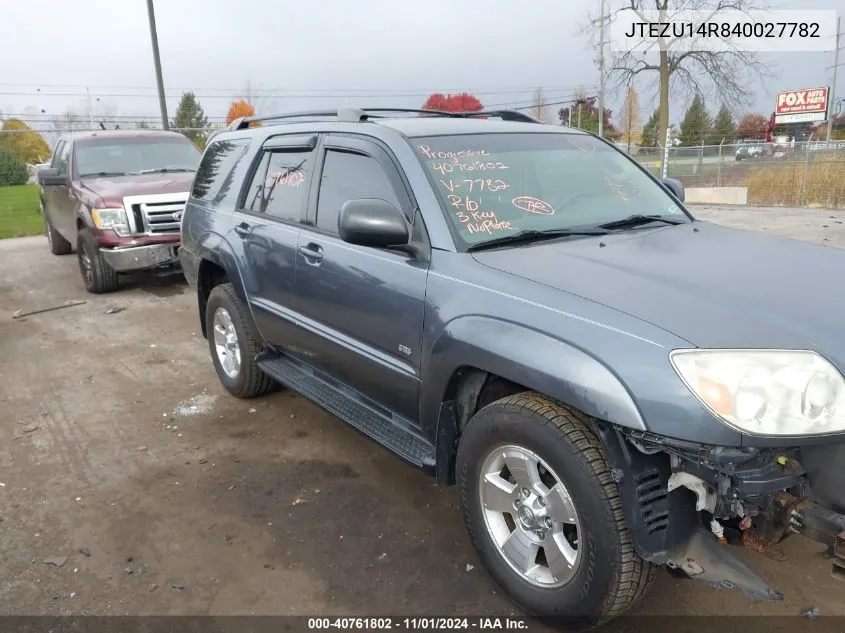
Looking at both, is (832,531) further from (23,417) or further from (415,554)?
(23,417)

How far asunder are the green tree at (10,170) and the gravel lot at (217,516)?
1129 inches

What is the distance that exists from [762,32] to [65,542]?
25298 millimetres

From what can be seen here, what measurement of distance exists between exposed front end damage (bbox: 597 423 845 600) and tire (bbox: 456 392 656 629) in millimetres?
73

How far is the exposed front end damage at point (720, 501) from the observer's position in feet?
6.89

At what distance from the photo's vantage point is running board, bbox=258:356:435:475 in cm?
312

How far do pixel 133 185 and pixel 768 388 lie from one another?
798 cm

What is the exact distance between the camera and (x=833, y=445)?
2.11 m

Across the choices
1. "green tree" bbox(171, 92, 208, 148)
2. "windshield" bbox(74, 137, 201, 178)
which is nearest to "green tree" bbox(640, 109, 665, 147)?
"green tree" bbox(171, 92, 208, 148)

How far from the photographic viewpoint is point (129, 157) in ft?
30.4

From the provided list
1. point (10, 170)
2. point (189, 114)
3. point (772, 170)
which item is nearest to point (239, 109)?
point (189, 114)

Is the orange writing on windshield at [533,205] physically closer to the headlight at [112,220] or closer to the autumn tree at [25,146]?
the headlight at [112,220]

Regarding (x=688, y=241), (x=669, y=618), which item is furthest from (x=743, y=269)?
(x=669, y=618)

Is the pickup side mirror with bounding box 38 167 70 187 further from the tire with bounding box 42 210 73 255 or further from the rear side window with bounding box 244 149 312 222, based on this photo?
the rear side window with bounding box 244 149 312 222

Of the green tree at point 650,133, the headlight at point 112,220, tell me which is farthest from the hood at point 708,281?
the green tree at point 650,133
